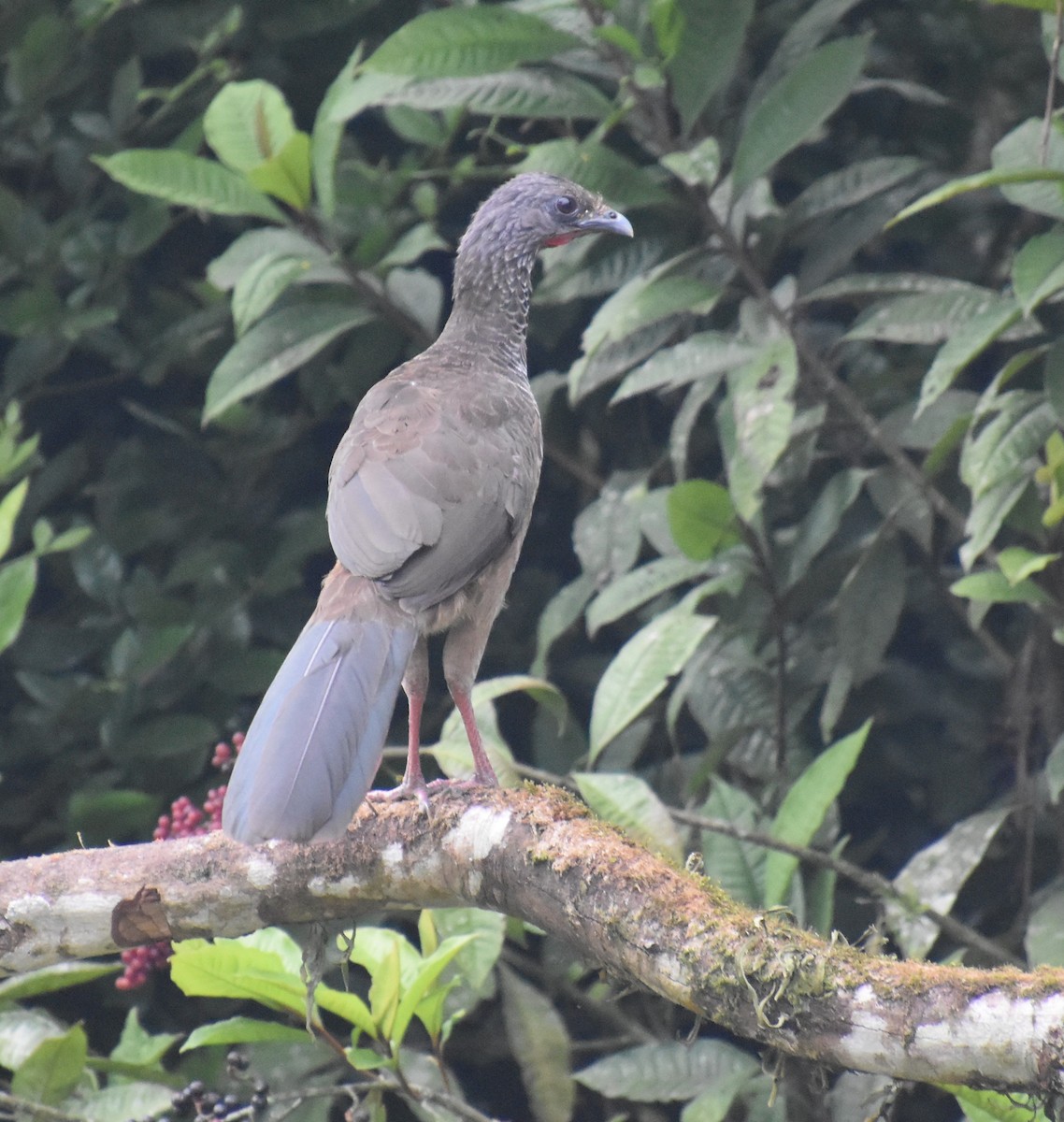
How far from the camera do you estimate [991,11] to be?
448 centimetres

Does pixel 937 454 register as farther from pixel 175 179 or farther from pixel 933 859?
pixel 175 179

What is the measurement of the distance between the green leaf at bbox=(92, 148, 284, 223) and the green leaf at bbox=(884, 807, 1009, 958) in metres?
2.37

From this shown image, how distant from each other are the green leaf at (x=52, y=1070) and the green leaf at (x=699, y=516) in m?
1.74

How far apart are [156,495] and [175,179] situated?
1.12 m

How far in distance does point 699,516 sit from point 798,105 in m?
1.08

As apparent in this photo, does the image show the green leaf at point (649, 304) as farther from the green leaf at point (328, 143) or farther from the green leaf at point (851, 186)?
the green leaf at point (328, 143)

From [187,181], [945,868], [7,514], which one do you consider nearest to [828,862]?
[945,868]

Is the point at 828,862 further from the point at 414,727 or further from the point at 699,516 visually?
the point at 414,727

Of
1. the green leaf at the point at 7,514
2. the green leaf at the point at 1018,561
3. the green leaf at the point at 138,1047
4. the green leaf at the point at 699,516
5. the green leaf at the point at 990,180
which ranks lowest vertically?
the green leaf at the point at 138,1047

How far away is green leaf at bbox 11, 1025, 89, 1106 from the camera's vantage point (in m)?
3.32

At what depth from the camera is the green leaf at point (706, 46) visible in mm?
3904

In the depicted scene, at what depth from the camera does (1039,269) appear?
135 inches

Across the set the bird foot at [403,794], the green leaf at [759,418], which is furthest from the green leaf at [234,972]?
the green leaf at [759,418]

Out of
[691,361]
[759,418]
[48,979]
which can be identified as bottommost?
[48,979]
